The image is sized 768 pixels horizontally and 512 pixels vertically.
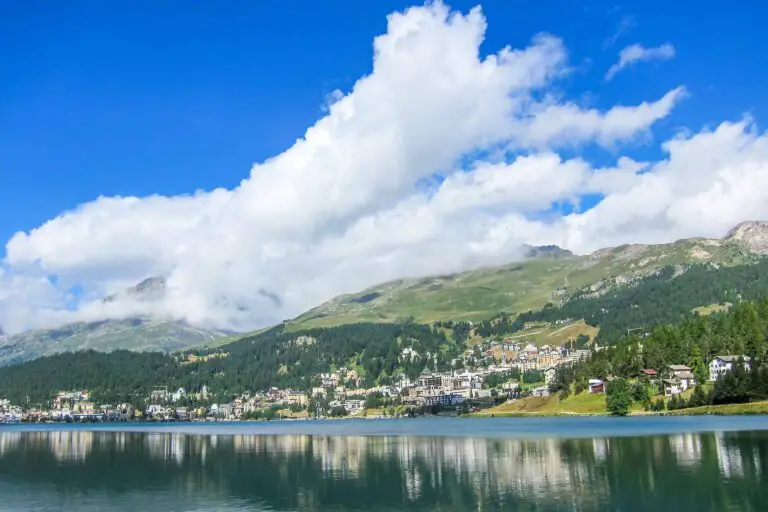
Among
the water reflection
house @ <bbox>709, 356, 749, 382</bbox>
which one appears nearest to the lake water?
the water reflection

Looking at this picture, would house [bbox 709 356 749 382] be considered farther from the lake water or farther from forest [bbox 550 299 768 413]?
the lake water

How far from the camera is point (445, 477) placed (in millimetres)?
54594

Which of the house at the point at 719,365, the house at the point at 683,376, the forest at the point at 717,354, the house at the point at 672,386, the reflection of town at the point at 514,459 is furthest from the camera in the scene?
the house at the point at 683,376

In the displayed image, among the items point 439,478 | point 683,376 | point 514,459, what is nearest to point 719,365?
point 683,376

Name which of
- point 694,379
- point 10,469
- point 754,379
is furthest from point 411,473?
point 694,379

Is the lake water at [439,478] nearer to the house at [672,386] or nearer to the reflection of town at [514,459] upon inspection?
the reflection of town at [514,459]

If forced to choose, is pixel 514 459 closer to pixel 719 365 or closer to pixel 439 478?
pixel 439 478

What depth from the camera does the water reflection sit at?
137 ft

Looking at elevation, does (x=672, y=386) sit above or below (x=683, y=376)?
below

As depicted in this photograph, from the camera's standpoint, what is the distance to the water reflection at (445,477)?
137 ft

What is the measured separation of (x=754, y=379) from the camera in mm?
141125

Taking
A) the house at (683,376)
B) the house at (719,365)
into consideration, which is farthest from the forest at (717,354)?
the house at (683,376)

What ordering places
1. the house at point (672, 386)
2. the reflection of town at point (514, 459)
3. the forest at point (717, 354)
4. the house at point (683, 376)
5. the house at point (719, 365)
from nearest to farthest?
1. the reflection of town at point (514, 459)
2. the forest at point (717, 354)
3. the house at point (719, 365)
4. the house at point (672, 386)
5. the house at point (683, 376)

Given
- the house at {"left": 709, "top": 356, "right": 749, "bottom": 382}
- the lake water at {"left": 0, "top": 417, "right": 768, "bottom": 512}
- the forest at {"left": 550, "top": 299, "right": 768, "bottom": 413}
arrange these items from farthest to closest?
the house at {"left": 709, "top": 356, "right": 749, "bottom": 382} < the forest at {"left": 550, "top": 299, "right": 768, "bottom": 413} < the lake water at {"left": 0, "top": 417, "right": 768, "bottom": 512}
